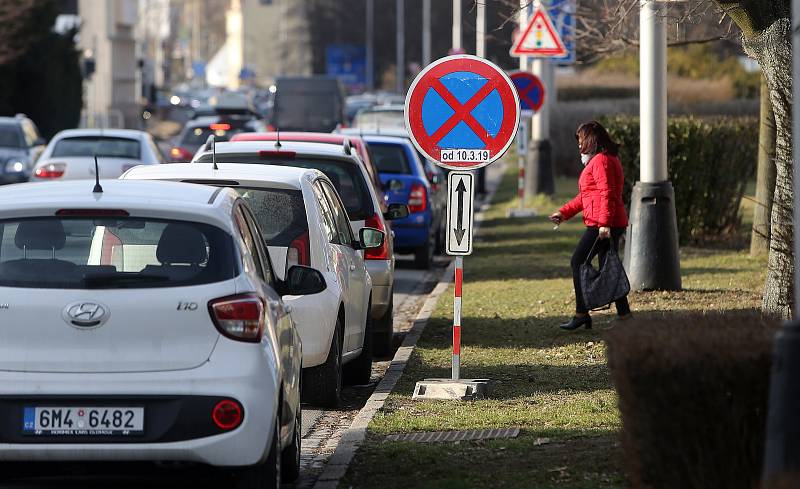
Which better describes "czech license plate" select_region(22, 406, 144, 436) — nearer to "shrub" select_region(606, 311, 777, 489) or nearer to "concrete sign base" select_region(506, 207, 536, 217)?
"shrub" select_region(606, 311, 777, 489)

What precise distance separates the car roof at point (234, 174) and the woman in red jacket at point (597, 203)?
3.60 meters

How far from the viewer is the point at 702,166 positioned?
68.3 ft

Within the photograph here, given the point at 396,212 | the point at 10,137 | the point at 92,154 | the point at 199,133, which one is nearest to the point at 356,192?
the point at 396,212

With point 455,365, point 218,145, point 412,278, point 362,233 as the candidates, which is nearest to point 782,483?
point 455,365

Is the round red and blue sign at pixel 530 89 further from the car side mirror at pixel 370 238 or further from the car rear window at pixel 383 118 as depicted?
the car side mirror at pixel 370 238

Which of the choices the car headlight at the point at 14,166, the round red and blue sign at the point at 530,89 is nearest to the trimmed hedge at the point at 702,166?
the round red and blue sign at the point at 530,89

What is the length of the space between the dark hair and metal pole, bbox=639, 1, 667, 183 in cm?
211

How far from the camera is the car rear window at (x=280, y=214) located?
A: 9.62 meters

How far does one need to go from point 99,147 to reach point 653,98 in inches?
452

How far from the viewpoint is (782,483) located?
4016 mm

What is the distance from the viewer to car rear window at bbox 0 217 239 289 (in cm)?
639

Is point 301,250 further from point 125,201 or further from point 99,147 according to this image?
point 99,147

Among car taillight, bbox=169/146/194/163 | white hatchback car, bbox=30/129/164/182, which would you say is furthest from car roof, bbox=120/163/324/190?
car taillight, bbox=169/146/194/163

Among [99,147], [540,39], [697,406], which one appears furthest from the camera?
[99,147]
